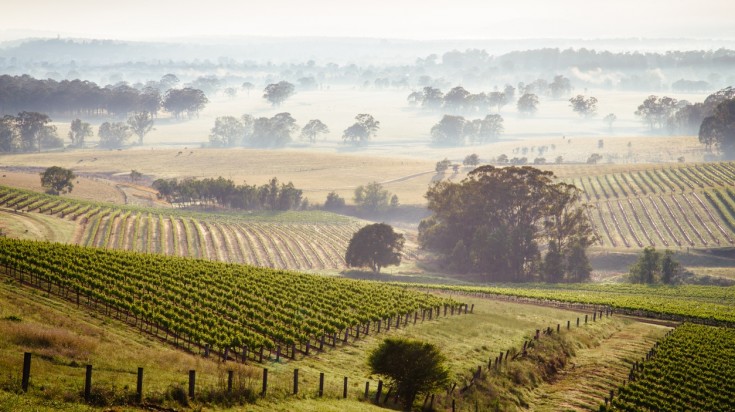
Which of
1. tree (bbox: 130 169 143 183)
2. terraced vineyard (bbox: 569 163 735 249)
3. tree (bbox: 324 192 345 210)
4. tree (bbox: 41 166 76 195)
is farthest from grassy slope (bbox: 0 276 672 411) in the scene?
tree (bbox: 130 169 143 183)

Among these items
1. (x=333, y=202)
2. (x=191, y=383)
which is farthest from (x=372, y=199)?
(x=191, y=383)

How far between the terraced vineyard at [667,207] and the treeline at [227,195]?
6729cm

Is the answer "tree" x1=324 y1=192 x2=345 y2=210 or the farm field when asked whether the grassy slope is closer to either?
the farm field

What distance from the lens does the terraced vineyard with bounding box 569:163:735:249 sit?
119 meters

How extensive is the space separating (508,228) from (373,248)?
90.6 ft

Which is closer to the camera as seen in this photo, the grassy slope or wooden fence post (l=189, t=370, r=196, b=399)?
the grassy slope

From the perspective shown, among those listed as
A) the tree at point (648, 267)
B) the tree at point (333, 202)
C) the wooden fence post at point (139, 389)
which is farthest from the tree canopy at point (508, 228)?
the wooden fence post at point (139, 389)

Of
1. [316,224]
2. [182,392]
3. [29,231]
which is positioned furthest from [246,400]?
[316,224]

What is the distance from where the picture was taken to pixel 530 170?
4550 inches

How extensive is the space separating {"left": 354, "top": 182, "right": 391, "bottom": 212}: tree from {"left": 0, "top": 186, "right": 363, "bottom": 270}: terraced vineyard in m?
27.2

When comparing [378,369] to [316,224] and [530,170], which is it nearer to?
[530,170]

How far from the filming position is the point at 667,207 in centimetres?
13212

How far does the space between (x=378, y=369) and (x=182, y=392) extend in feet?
39.5

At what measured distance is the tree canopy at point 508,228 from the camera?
107m
